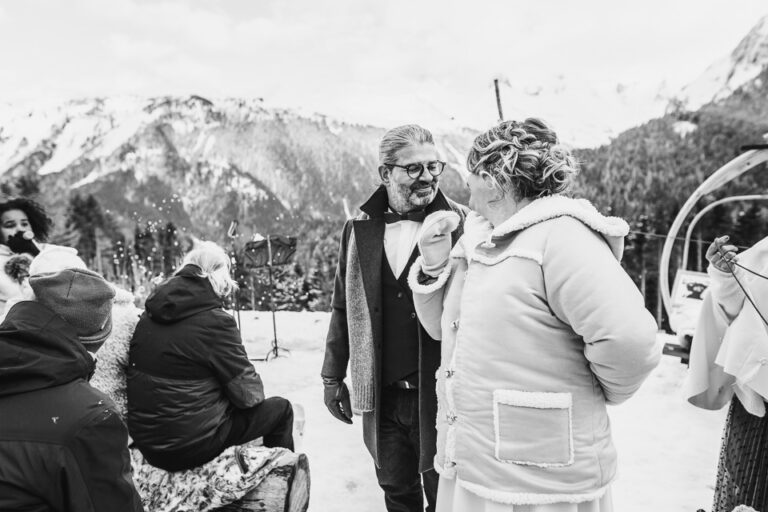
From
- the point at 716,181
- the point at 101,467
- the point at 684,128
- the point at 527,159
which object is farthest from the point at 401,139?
the point at 684,128

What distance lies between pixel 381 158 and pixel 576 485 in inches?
54.3

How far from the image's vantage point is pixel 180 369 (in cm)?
225

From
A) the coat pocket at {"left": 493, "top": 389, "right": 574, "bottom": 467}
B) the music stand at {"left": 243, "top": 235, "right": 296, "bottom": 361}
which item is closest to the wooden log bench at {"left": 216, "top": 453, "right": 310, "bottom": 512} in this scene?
the coat pocket at {"left": 493, "top": 389, "right": 574, "bottom": 467}

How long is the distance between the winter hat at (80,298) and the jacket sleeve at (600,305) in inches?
47.9

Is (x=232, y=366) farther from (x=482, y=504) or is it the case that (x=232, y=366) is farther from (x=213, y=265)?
(x=482, y=504)

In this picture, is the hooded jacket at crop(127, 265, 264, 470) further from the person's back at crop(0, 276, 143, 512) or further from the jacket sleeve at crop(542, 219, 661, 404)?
the jacket sleeve at crop(542, 219, 661, 404)

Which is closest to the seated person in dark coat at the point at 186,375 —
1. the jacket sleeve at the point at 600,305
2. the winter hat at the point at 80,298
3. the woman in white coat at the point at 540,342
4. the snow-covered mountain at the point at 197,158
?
the winter hat at the point at 80,298

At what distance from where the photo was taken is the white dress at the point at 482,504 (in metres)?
1.25

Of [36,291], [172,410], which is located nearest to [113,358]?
[172,410]

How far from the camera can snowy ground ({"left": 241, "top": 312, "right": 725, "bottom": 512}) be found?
2955 mm

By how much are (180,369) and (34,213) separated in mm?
2261

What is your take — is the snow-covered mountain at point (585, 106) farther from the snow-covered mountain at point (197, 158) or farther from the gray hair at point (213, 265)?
the gray hair at point (213, 265)

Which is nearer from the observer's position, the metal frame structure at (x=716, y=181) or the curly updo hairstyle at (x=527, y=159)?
the curly updo hairstyle at (x=527, y=159)

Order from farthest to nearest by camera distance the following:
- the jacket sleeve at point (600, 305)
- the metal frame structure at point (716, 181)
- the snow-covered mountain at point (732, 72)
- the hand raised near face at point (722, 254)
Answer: the snow-covered mountain at point (732, 72) < the metal frame structure at point (716, 181) < the hand raised near face at point (722, 254) < the jacket sleeve at point (600, 305)
